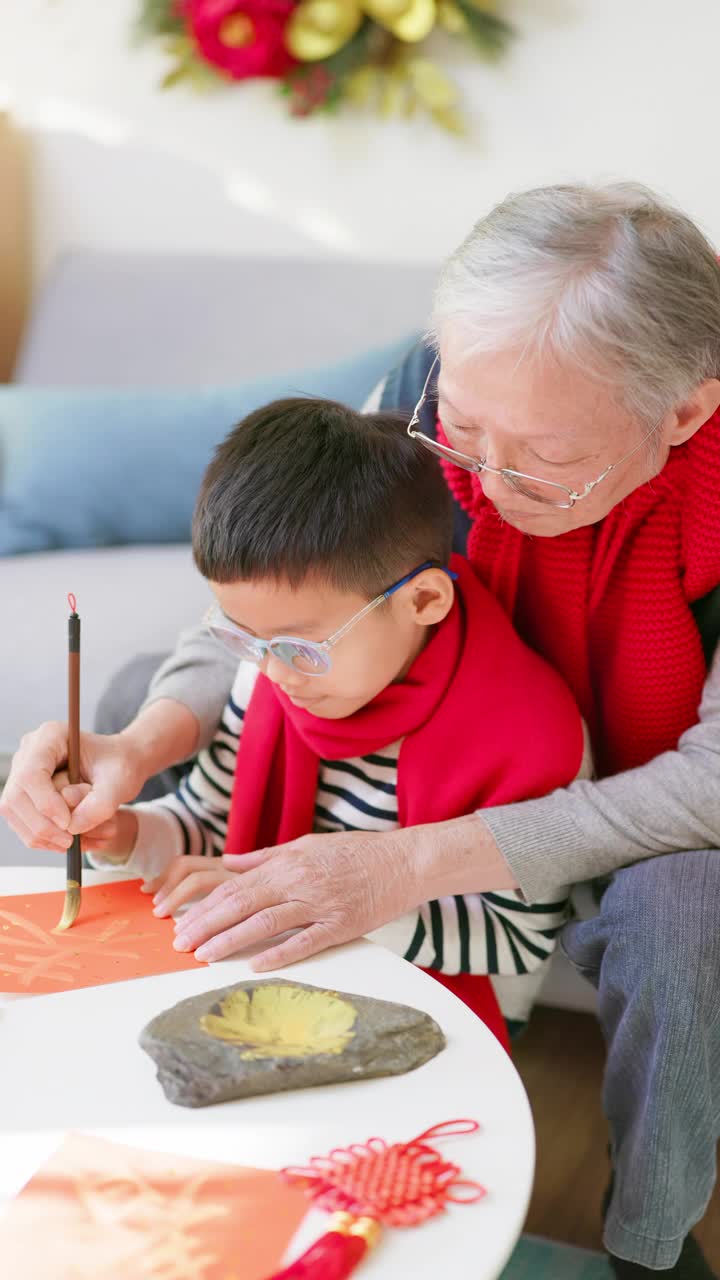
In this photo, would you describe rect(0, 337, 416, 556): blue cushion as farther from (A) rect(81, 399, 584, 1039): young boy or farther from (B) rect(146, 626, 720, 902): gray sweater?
(B) rect(146, 626, 720, 902): gray sweater

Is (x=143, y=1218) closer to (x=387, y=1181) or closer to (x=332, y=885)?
(x=387, y=1181)

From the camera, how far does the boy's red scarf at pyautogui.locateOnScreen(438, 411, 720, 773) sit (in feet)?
3.78

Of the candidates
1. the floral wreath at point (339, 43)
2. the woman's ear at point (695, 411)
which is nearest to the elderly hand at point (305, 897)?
the woman's ear at point (695, 411)

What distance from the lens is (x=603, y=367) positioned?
98cm

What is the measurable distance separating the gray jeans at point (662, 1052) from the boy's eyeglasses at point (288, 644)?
33 centimetres

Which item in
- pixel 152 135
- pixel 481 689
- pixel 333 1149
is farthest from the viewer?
pixel 152 135

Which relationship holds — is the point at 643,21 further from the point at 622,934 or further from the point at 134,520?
the point at 622,934

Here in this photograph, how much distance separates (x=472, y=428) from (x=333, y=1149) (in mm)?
594

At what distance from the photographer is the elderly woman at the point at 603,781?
3.22ft

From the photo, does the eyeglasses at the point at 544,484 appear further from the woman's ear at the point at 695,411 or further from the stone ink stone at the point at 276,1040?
the stone ink stone at the point at 276,1040

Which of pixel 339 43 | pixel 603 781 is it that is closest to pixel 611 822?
pixel 603 781

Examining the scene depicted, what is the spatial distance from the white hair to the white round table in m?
0.50

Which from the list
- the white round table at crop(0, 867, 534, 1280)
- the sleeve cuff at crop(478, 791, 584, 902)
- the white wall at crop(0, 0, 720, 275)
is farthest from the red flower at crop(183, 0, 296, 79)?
the white round table at crop(0, 867, 534, 1280)

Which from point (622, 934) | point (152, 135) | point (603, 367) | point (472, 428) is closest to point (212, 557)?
point (472, 428)
